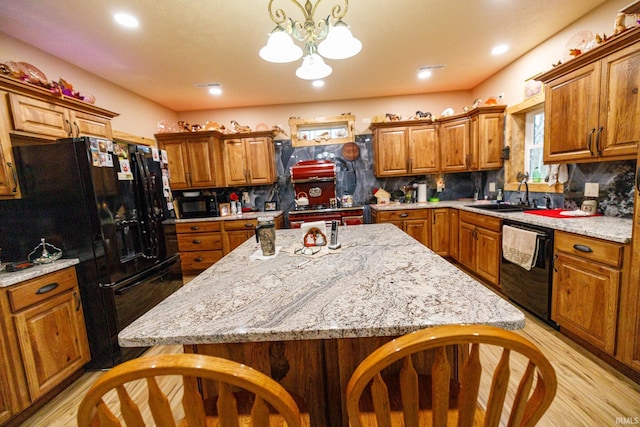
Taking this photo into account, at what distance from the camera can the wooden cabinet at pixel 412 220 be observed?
3.64 metres

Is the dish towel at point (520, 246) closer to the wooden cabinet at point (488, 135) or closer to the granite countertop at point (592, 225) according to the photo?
the granite countertop at point (592, 225)

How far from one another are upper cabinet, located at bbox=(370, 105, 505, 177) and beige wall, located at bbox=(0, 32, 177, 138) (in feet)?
10.7

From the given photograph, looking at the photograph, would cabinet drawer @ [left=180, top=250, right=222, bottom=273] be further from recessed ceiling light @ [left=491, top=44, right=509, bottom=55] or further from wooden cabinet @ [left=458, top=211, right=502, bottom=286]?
Answer: recessed ceiling light @ [left=491, top=44, right=509, bottom=55]

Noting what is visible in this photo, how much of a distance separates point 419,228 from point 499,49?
88.7 inches

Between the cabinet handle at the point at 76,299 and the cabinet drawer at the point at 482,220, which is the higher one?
the cabinet drawer at the point at 482,220

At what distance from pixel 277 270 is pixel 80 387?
71.4 inches

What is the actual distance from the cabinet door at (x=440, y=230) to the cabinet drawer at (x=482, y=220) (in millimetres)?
275

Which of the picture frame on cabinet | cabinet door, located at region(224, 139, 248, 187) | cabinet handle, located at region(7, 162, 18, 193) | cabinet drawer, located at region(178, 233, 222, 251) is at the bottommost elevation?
cabinet drawer, located at region(178, 233, 222, 251)

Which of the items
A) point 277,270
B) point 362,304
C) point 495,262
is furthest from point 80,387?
point 495,262

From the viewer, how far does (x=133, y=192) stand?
2.12 meters

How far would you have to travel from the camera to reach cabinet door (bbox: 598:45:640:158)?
162cm

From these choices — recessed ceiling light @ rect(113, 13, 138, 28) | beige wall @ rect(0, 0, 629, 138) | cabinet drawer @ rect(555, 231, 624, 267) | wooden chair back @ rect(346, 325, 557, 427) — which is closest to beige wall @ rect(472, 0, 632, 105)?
beige wall @ rect(0, 0, 629, 138)

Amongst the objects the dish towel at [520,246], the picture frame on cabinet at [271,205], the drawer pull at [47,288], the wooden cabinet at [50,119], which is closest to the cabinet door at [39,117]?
the wooden cabinet at [50,119]

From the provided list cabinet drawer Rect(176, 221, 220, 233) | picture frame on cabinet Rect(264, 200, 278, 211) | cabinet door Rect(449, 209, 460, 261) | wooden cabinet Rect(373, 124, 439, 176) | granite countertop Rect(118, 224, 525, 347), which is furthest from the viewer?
picture frame on cabinet Rect(264, 200, 278, 211)
